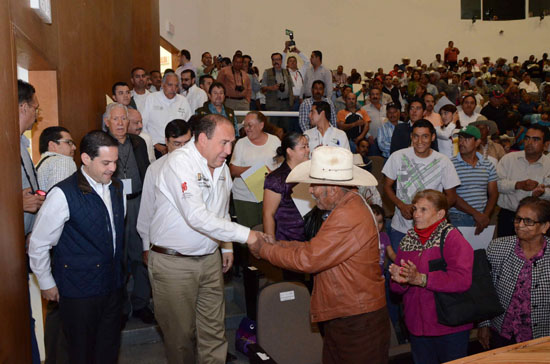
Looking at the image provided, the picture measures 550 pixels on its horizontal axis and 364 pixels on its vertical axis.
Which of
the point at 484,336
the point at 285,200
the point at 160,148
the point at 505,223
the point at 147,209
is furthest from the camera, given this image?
the point at 160,148

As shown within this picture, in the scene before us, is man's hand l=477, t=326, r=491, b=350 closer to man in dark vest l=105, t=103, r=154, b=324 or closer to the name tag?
man in dark vest l=105, t=103, r=154, b=324

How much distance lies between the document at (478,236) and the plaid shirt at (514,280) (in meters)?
1.32

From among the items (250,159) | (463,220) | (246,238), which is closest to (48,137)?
(246,238)

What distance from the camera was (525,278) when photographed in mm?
3689

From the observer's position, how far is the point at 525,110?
45.7ft

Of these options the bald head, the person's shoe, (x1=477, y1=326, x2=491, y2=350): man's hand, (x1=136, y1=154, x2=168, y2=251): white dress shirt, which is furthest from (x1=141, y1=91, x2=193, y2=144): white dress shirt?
(x1=477, y1=326, x2=491, y2=350): man's hand

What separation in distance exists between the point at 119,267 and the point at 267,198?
1356 millimetres

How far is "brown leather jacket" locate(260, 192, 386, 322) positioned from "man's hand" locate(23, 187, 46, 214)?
5.65ft

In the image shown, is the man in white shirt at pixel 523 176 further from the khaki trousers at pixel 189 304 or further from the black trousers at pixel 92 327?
the black trousers at pixel 92 327

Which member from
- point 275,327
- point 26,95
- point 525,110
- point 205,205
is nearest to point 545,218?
point 275,327

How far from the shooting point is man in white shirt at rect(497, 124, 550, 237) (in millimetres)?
5559

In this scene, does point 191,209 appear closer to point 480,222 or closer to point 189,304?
point 189,304

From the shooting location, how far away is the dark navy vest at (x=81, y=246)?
3.22 metres

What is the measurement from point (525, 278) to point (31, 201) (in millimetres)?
3460
